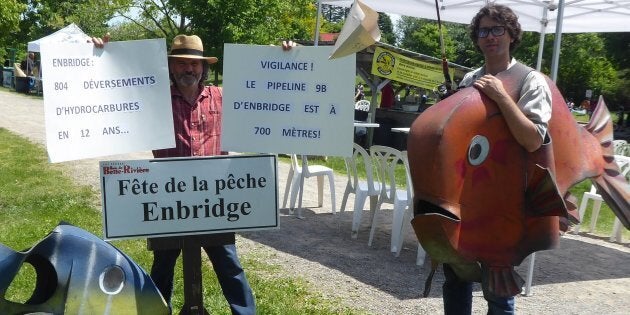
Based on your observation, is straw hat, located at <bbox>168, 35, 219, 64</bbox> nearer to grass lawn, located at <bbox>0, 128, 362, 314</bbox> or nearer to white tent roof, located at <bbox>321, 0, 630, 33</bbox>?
grass lawn, located at <bbox>0, 128, 362, 314</bbox>

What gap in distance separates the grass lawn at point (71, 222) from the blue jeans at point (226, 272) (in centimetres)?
77

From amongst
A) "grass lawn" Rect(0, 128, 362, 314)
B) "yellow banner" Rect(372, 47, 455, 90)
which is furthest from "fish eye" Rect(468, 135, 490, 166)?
"yellow banner" Rect(372, 47, 455, 90)

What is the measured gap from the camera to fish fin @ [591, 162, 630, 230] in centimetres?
323

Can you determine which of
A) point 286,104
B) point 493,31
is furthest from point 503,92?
point 286,104

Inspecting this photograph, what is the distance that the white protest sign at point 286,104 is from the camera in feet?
10.7

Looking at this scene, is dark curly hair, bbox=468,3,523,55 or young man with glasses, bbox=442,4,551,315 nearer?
young man with glasses, bbox=442,4,551,315

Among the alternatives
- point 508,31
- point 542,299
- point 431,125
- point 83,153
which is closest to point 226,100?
point 83,153

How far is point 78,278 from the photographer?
9.13 ft

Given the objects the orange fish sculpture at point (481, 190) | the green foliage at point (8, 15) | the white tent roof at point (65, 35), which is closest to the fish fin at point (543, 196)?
the orange fish sculpture at point (481, 190)

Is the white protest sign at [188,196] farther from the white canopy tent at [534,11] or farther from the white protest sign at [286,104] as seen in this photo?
the white canopy tent at [534,11]

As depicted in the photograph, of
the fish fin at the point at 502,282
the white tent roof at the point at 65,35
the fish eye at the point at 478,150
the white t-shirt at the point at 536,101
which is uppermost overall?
the white tent roof at the point at 65,35

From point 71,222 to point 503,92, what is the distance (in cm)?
514

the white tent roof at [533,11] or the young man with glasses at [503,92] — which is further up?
the white tent roof at [533,11]

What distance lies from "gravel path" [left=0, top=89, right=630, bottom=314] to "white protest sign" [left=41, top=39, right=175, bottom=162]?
8.05ft
